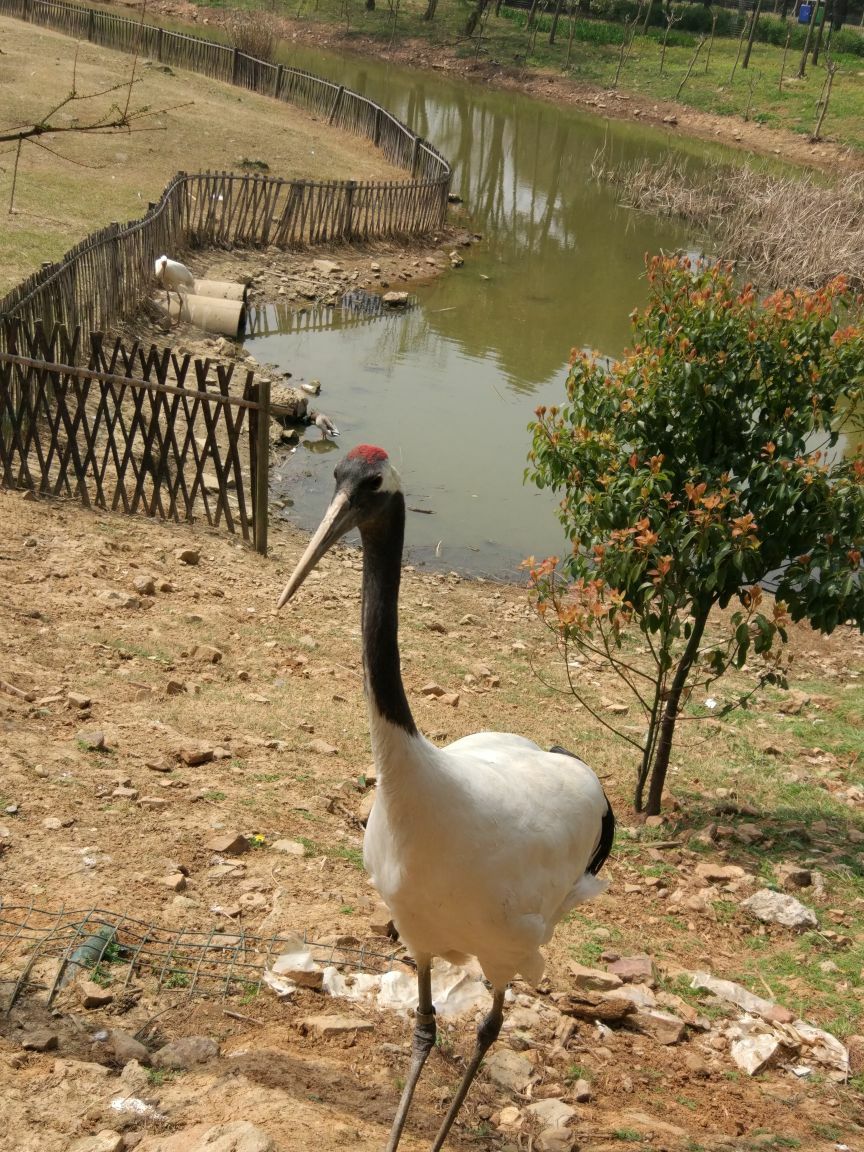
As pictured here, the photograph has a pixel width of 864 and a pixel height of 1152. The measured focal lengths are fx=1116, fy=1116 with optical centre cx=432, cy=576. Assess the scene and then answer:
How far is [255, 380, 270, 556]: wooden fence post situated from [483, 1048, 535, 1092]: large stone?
18.3ft

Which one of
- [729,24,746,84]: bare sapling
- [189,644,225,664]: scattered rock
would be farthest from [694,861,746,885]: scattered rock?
[729,24,746,84]: bare sapling

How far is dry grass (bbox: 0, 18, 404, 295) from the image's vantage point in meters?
15.7

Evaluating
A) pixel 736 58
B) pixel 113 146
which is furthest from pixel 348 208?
pixel 736 58

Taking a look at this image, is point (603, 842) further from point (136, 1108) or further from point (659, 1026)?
point (136, 1108)

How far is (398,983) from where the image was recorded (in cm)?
425

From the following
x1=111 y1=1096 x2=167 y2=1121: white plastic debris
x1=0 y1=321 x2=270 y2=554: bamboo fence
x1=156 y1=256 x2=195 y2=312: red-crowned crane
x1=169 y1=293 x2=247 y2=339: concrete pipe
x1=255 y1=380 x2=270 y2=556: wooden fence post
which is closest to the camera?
x1=111 y1=1096 x2=167 y2=1121: white plastic debris

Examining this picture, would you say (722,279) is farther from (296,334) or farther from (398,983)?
(296,334)

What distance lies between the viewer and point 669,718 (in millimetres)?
6129

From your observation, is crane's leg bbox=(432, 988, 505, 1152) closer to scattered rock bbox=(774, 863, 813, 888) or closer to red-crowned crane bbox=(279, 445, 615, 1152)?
red-crowned crane bbox=(279, 445, 615, 1152)

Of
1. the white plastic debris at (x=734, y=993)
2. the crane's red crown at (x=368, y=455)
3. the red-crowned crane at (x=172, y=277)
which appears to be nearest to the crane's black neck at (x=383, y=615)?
the crane's red crown at (x=368, y=455)

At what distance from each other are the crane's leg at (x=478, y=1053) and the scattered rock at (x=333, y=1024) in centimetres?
46

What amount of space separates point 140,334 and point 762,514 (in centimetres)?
923

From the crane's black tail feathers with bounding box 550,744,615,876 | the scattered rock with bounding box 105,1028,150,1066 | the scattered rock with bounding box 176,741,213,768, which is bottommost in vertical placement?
the scattered rock with bounding box 176,741,213,768

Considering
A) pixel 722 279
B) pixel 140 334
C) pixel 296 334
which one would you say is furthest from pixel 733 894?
pixel 296 334
